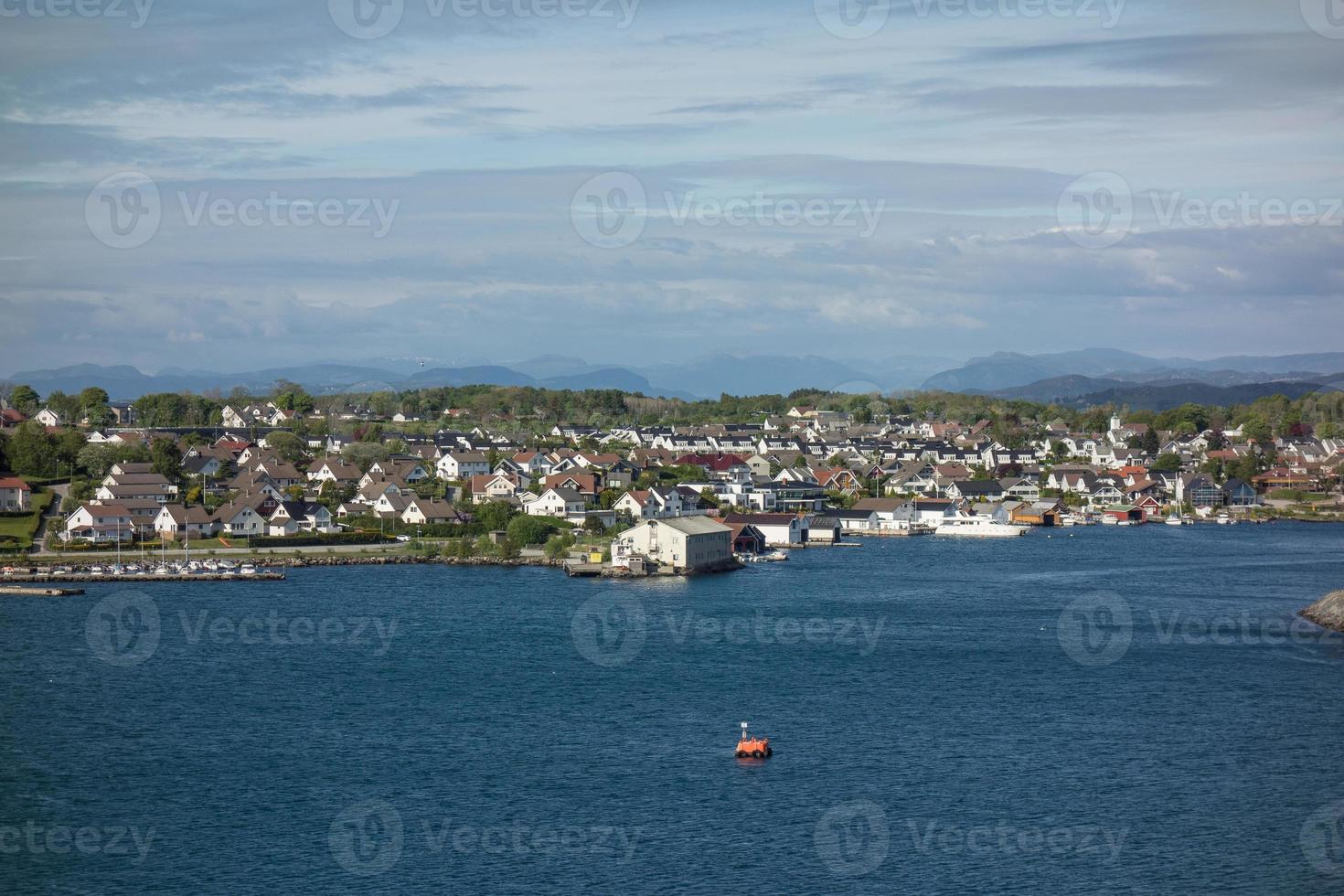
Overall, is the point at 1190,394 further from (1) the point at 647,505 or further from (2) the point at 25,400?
(1) the point at 647,505

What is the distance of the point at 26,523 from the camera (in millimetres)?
19938

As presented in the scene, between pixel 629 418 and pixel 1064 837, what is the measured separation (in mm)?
35106

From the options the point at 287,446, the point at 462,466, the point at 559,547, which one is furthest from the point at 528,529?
the point at 287,446

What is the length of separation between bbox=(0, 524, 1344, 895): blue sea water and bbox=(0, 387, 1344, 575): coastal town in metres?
3.90

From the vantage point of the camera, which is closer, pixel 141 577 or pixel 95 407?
pixel 141 577

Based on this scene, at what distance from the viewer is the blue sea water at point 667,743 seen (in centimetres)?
701

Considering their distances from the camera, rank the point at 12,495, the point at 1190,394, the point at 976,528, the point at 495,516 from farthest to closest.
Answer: the point at 1190,394 < the point at 976,528 < the point at 12,495 < the point at 495,516

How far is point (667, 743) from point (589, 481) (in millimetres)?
13923

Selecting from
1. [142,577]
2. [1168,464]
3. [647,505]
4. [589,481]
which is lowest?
[142,577]

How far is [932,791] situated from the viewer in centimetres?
803

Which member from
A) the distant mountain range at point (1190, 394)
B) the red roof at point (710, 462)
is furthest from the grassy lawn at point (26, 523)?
the distant mountain range at point (1190, 394)

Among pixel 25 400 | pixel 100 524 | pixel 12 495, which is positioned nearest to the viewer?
pixel 100 524

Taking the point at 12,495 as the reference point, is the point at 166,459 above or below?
above

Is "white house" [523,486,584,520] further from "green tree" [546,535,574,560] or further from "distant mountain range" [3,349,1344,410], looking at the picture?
"distant mountain range" [3,349,1344,410]
